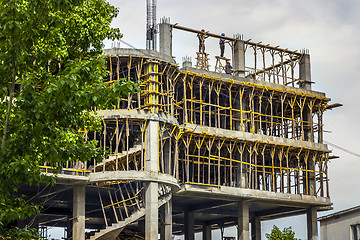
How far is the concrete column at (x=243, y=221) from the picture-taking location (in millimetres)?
65875

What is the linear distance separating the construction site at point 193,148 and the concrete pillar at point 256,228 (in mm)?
129

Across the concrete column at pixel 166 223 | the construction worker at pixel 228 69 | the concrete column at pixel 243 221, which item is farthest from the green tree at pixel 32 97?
the construction worker at pixel 228 69

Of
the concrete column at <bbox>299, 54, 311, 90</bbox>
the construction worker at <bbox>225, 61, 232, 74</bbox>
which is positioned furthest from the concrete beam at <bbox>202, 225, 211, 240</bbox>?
the construction worker at <bbox>225, 61, 232, 74</bbox>

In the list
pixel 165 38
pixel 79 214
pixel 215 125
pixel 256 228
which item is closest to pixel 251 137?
pixel 215 125

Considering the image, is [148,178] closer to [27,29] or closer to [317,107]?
[317,107]

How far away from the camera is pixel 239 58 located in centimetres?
6881

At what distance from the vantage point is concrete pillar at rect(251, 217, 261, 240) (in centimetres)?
7656

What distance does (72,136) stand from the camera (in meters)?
25.7

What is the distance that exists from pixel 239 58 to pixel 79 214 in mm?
24260

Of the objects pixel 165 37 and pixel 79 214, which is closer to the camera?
pixel 79 214

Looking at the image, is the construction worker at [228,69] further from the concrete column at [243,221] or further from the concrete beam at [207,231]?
the concrete beam at [207,231]

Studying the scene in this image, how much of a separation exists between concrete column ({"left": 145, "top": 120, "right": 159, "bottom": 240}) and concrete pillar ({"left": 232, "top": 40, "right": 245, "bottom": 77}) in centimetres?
1507

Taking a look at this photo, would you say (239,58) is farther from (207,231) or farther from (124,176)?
(207,231)

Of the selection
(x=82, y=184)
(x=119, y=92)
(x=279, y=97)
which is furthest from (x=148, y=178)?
(x=119, y=92)
